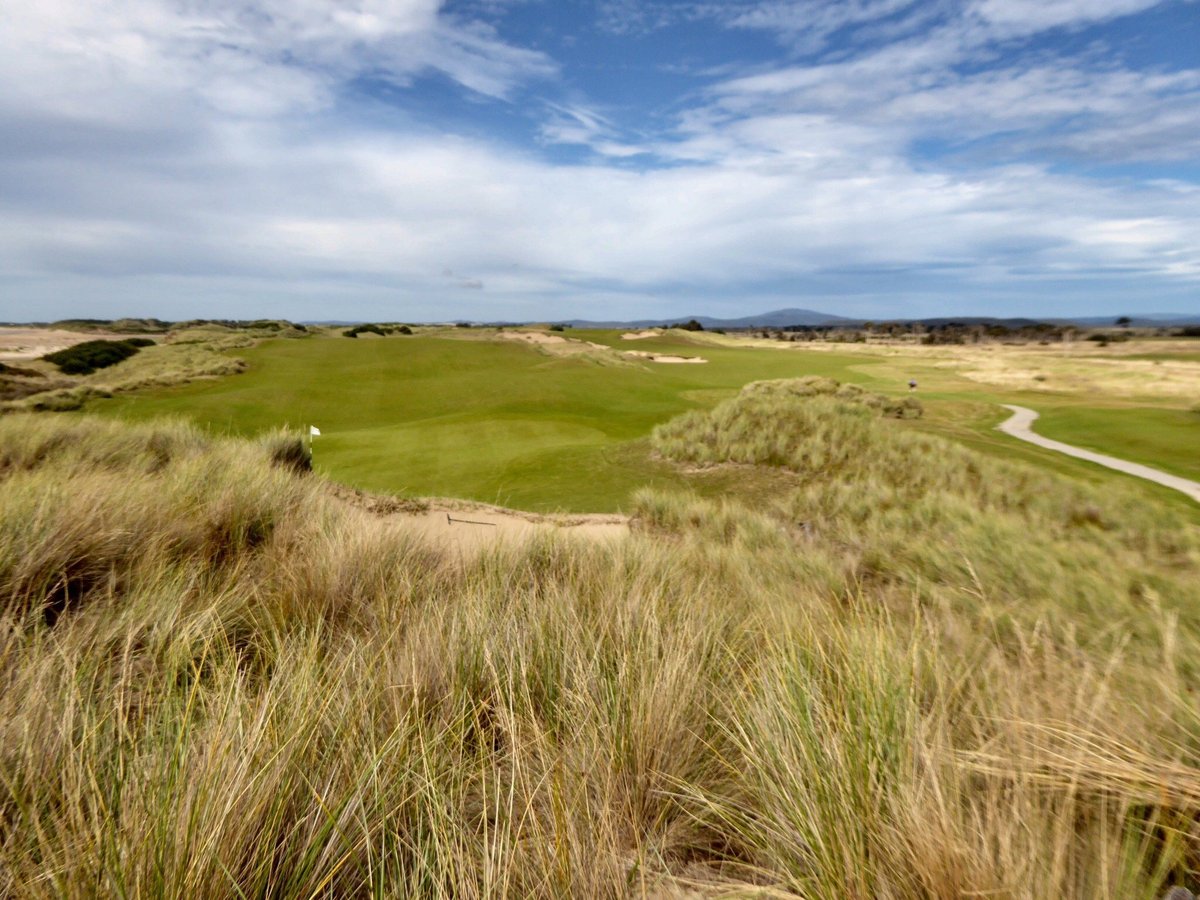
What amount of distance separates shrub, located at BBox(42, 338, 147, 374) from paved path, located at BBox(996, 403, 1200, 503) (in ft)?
122

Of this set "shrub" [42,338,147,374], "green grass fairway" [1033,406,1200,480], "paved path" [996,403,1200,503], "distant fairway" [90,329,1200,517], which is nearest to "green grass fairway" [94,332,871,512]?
"distant fairway" [90,329,1200,517]

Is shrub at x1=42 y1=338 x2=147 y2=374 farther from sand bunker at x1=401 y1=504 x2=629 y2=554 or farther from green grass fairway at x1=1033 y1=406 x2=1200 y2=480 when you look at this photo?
green grass fairway at x1=1033 y1=406 x2=1200 y2=480

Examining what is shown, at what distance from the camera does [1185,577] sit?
15.1ft

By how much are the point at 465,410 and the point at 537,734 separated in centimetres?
1850

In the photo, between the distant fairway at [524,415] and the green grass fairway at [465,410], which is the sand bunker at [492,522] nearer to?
the distant fairway at [524,415]

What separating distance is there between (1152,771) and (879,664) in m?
0.72

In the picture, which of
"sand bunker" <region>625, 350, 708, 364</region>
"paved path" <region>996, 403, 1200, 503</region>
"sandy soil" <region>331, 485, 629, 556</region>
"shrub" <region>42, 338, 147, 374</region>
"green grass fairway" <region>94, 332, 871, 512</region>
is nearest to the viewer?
"sandy soil" <region>331, 485, 629, 556</region>

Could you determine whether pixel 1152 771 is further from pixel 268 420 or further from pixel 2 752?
pixel 268 420

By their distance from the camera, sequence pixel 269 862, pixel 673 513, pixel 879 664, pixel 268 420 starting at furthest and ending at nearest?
pixel 268 420, pixel 673 513, pixel 879 664, pixel 269 862

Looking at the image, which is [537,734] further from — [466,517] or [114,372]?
[114,372]

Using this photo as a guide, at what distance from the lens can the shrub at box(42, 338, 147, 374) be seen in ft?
89.7

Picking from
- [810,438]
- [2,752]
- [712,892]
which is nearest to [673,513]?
[810,438]

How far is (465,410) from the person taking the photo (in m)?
19.5

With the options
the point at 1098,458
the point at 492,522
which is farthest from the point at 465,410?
the point at 1098,458
